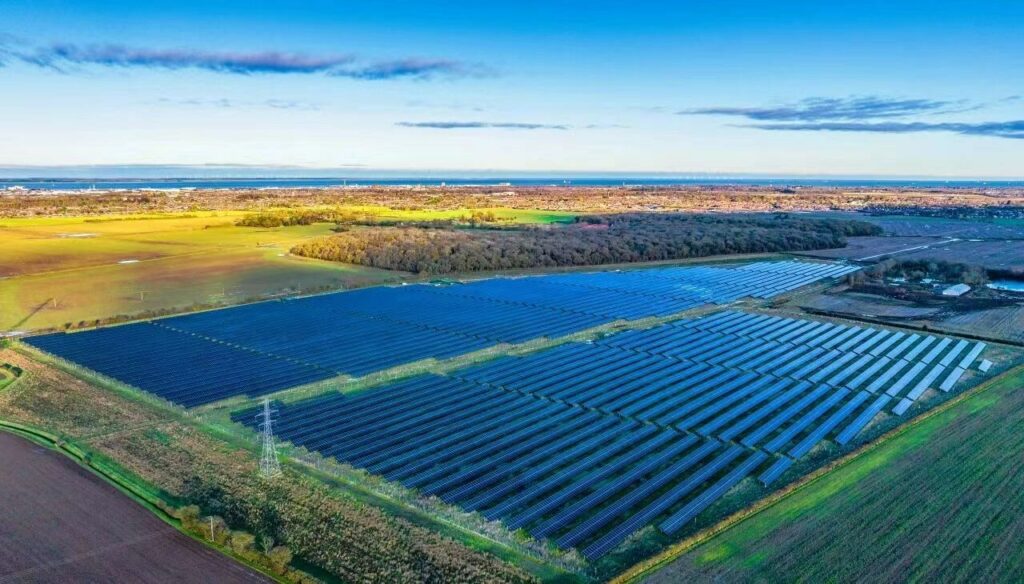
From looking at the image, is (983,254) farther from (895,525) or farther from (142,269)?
(142,269)

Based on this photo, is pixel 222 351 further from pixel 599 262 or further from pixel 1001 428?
pixel 599 262

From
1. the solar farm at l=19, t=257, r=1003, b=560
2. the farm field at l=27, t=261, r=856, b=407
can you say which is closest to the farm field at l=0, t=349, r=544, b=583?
the solar farm at l=19, t=257, r=1003, b=560

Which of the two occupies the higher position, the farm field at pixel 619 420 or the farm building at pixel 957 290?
the farm building at pixel 957 290

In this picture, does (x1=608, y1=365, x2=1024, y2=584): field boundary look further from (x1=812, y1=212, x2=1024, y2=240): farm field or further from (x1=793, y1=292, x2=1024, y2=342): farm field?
(x1=812, y1=212, x2=1024, y2=240): farm field

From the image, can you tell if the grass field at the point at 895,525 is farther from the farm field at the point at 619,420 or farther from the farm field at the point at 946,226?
the farm field at the point at 946,226

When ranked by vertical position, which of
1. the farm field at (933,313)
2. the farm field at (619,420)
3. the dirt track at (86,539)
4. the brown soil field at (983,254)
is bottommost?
the dirt track at (86,539)

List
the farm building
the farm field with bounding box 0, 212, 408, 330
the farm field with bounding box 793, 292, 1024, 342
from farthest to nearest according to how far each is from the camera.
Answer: the farm building → the farm field with bounding box 0, 212, 408, 330 → the farm field with bounding box 793, 292, 1024, 342

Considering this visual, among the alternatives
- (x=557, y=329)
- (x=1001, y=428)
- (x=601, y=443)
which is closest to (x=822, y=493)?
(x=601, y=443)

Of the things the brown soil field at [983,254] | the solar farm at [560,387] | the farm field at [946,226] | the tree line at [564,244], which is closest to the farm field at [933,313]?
the solar farm at [560,387]
